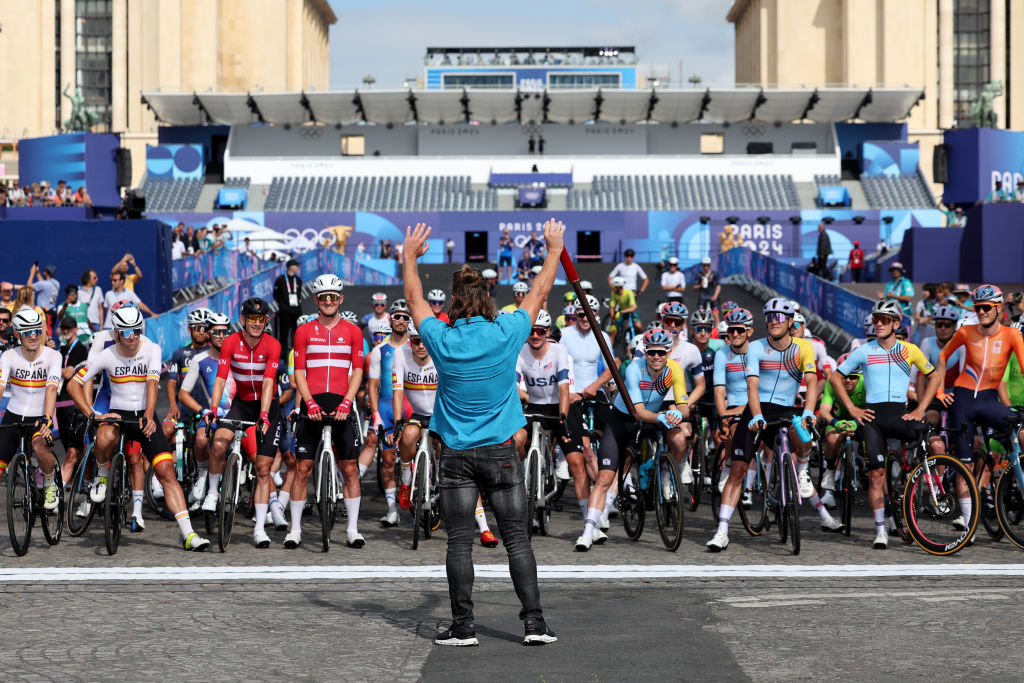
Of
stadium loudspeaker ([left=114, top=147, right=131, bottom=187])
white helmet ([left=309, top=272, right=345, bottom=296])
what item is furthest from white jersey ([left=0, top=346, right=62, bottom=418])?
stadium loudspeaker ([left=114, top=147, right=131, bottom=187])

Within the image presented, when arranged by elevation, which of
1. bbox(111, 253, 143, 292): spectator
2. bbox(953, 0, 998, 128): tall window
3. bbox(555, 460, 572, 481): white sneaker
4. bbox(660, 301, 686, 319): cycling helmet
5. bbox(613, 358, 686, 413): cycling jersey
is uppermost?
bbox(953, 0, 998, 128): tall window

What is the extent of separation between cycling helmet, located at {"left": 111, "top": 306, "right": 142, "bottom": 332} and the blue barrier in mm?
14918

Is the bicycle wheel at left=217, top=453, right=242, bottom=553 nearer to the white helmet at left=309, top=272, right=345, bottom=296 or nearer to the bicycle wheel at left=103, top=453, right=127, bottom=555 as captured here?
the bicycle wheel at left=103, top=453, right=127, bottom=555

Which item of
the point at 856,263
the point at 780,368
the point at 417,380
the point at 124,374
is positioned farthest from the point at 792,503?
the point at 856,263

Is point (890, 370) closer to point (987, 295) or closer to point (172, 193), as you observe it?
point (987, 295)

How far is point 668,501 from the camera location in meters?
9.78

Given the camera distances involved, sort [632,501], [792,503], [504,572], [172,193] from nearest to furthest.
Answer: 1. [504,572]
2. [792,503]
3. [632,501]
4. [172,193]

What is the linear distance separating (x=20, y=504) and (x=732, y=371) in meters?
5.60

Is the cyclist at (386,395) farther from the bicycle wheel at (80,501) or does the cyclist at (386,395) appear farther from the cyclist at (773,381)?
the cyclist at (773,381)

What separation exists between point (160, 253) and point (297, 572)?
63.4 ft

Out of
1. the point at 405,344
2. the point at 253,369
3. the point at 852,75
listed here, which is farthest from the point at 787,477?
the point at 852,75

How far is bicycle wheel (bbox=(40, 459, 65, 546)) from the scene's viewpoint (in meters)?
9.73

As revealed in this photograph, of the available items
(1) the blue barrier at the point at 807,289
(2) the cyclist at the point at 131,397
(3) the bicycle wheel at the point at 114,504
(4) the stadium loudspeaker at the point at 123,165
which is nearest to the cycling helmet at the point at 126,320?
(2) the cyclist at the point at 131,397

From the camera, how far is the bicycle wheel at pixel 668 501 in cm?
950
